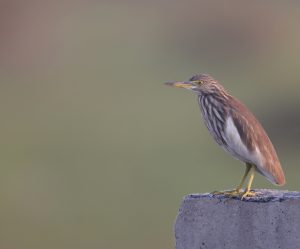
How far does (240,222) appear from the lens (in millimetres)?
4957

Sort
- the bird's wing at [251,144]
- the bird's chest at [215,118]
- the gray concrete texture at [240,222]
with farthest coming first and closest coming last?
the bird's chest at [215,118]
the bird's wing at [251,144]
the gray concrete texture at [240,222]

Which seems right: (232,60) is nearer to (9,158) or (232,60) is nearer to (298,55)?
(298,55)

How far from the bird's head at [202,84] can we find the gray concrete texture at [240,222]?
762mm

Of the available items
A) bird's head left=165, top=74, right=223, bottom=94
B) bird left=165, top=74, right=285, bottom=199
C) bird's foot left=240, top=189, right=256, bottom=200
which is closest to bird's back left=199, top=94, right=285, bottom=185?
bird left=165, top=74, right=285, bottom=199

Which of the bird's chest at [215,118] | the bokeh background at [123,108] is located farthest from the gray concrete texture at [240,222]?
the bokeh background at [123,108]

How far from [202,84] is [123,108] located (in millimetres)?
14725

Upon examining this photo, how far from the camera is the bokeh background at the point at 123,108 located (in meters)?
12.9

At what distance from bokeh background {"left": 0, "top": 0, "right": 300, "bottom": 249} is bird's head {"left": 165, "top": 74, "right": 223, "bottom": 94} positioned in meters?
5.74

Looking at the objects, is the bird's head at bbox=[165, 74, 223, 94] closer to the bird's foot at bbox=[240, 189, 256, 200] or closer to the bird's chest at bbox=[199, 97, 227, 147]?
the bird's chest at bbox=[199, 97, 227, 147]

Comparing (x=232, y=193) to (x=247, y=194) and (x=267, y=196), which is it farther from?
(x=267, y=196)

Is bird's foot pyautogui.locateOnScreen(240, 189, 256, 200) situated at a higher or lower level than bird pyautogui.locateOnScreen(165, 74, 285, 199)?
lower

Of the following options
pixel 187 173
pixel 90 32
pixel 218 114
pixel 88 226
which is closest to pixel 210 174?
pixel 187 173

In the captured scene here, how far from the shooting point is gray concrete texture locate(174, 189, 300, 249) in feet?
16.0

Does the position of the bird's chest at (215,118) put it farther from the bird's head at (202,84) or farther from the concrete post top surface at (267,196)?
the concrete post top surface at (267,196)
